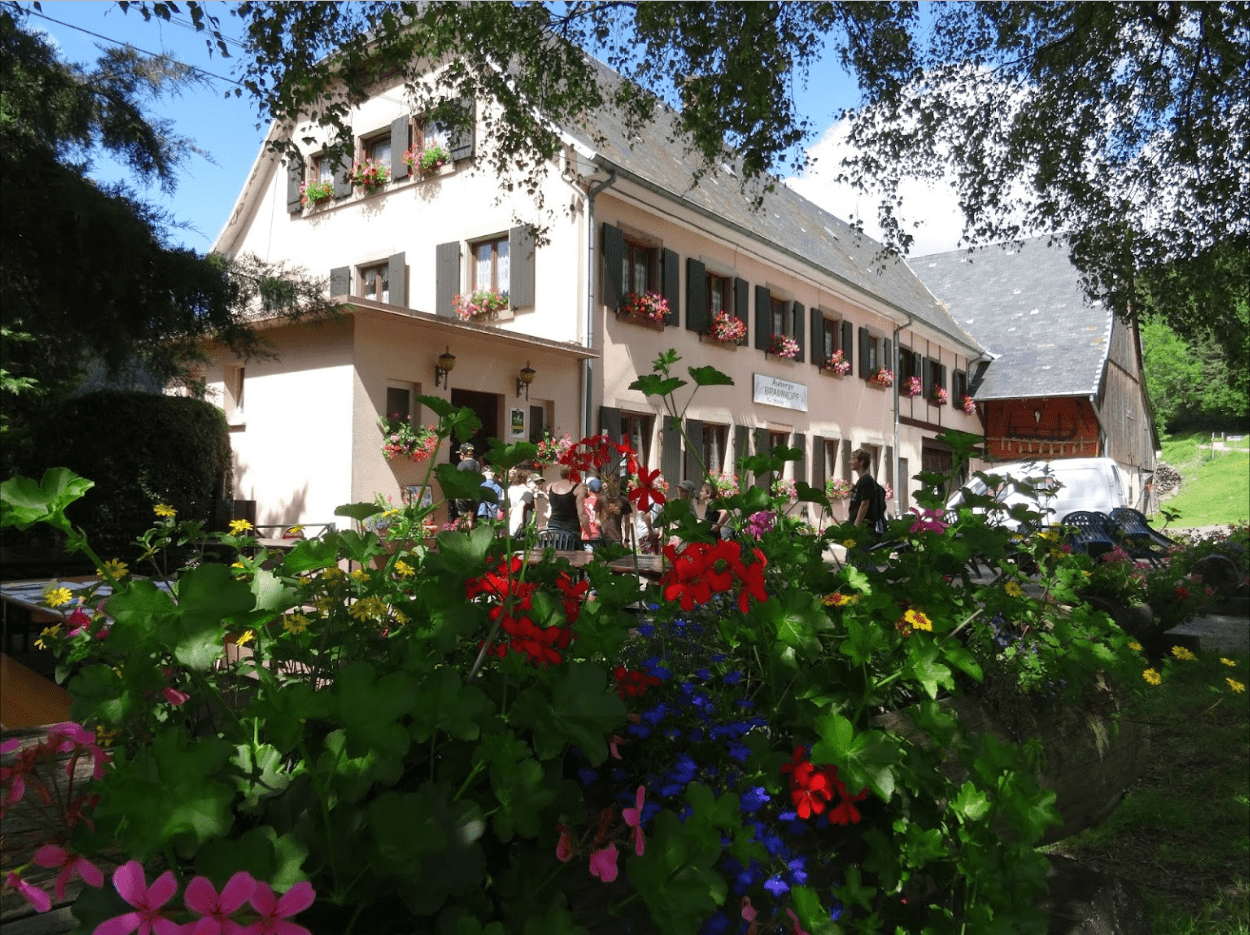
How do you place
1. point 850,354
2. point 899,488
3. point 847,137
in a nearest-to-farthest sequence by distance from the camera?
1. point 847,137
2. point 850,354
3. point 899,488

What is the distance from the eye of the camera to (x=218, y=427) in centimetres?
1148

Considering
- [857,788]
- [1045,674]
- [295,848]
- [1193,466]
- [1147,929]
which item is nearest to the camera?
[295,848]

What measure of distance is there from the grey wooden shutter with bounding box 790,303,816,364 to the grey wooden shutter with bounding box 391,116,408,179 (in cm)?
785

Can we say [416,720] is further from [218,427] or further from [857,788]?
[218,427]

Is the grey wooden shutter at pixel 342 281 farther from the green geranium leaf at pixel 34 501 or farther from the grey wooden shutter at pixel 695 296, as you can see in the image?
the green geranium leaf at pixel 34 501

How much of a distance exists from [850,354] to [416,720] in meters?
20.7

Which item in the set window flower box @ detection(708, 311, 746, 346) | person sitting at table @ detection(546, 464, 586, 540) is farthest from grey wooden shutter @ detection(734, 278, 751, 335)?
person sitting at table @ detection(546, 464, 586, 540)

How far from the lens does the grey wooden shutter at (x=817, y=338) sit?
64.2 ft

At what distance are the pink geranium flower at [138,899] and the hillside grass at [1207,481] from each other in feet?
106

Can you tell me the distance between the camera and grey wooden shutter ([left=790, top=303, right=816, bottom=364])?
18969 millimetres

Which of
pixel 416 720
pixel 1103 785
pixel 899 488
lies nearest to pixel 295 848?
pixel 416 720

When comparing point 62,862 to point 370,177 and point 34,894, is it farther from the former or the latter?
point 370,177

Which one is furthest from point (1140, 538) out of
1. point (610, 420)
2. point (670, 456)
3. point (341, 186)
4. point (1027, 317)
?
point (1027, 317)

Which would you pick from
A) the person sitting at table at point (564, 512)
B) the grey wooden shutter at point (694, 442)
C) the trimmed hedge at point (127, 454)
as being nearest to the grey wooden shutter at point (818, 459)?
the grey wooden shutter at point (694, 442)
